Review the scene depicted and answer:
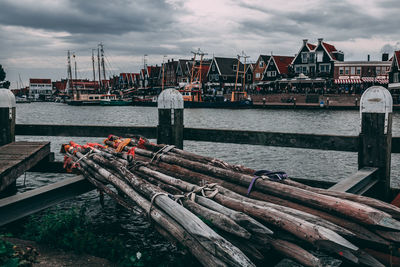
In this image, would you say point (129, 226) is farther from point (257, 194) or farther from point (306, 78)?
point (306, 78)

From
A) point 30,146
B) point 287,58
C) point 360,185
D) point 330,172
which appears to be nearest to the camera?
point 360,185

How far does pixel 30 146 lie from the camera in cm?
675

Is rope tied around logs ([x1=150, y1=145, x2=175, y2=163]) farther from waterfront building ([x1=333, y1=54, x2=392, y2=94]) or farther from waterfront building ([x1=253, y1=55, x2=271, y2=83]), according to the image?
waterfront building ([x1=253, y1=55, x2=271, y2=83])

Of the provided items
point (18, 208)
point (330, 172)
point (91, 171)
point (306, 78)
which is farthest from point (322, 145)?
point (306, 78)

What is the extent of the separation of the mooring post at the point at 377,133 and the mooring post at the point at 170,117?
3104 millimetres

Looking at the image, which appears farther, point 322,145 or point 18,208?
point 322,145

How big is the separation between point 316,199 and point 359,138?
9.50 feet

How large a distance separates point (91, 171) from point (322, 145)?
3.68 m

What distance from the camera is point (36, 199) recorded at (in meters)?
4.69

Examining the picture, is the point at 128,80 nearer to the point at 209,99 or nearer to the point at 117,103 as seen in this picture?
the point at 117,103

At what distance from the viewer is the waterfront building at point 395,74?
64875 millimetres

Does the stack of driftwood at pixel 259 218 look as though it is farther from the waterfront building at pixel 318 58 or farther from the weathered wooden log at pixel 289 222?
the waterfront building at pixel 318 58

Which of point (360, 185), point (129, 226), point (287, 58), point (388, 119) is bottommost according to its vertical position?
point (129, 226)

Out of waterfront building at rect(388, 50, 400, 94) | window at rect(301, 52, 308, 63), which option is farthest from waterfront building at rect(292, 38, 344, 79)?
waterfront building at rect(388, 50, 400, 94)
